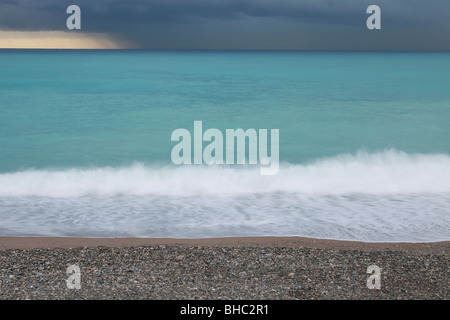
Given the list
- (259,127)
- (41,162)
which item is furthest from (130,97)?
(41,162)

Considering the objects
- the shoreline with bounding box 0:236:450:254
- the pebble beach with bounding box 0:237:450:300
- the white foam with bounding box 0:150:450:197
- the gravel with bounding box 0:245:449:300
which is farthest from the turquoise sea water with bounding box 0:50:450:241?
the gravel with bounding box 0:245:449:300

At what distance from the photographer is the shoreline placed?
5082mm

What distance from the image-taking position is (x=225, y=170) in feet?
30.8

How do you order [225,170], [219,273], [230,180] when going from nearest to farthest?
[219,273] → [230,180] → [225,170]

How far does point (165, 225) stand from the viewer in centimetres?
604

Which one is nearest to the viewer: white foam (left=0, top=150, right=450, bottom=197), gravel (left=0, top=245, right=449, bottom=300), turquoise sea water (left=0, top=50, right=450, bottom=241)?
gravel (left=0, top=245, right=449, bottom=300)

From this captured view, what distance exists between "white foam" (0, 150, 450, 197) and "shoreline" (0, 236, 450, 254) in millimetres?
2430

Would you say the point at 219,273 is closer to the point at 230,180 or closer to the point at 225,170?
the point at 230,180

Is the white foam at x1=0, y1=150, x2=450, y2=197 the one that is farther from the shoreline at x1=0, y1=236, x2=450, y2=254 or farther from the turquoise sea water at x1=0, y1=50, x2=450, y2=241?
the shoreline at x1=0, y1=236, x2=450, y2=254

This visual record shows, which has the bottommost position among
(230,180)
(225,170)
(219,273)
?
(219,273)

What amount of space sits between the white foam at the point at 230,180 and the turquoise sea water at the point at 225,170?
23 mm

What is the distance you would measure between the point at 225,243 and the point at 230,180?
11.4 feet

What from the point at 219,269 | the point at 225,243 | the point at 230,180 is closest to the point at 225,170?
the point at 230,180
